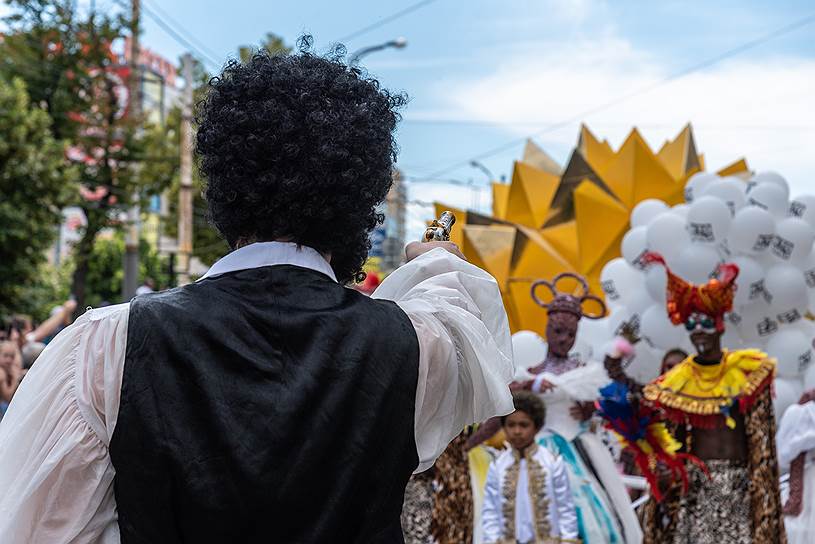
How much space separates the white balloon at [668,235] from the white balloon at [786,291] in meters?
0.79

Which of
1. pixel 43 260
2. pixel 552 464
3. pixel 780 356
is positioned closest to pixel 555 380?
pixel 552 464

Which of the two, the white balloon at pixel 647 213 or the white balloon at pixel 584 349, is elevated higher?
the white balloon at pixel 647 213

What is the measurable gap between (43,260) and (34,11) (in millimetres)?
5405

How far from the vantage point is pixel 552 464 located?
707 cm

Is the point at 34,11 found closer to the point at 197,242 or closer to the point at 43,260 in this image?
the point at 43,260

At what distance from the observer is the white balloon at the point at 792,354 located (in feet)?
32.6

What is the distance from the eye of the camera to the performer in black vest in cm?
194

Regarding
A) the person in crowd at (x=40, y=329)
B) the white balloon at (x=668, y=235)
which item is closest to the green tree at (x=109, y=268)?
the person in crowd at (x=40, y=329)

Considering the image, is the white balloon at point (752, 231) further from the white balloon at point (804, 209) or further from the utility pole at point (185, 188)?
the utility pole at point (185, 188)

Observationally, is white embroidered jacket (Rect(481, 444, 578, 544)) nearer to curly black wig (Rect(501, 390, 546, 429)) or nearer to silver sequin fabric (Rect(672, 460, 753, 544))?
curly black wig (Rect(501, 390, 546, 429))

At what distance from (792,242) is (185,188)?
18230mm

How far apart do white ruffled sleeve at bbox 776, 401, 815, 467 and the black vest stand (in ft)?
19.7

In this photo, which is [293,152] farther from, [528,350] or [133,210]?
[133,210]

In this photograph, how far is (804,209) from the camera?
34.7 feet
